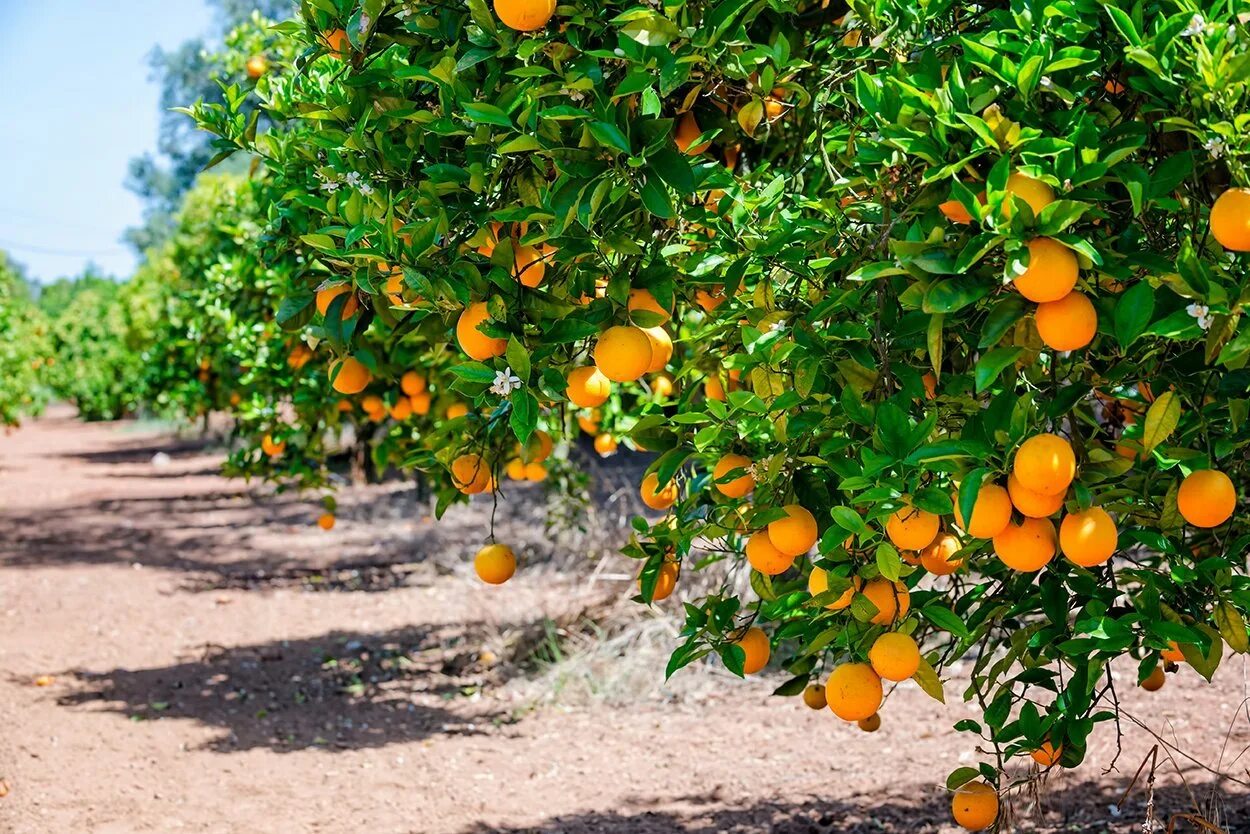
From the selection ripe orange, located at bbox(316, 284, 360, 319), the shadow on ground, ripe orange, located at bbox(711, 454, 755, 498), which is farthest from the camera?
the shadow on ground

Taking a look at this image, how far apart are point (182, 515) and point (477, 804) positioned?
376 inches

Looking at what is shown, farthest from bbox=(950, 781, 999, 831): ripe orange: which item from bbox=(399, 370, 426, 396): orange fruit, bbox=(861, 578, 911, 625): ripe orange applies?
bbox=(399, 370, 426, 396): orange fruit

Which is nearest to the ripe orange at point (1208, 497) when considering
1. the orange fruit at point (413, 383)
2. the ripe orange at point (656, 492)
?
the ripe orange at point (656, 492)

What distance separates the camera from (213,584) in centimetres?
881

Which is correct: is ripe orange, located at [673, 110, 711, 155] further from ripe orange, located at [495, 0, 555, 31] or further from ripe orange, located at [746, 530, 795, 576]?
ripe orange, located at [746, 530, 795, 576]

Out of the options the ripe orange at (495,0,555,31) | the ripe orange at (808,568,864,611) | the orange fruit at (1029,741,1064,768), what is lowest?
the orange fruit at (1029,741,1064,768)

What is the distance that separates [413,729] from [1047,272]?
4627 mm

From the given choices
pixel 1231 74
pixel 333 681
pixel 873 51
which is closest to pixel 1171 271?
pixel 1231 74

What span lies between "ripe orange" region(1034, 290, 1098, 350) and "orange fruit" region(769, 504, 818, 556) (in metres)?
0.60

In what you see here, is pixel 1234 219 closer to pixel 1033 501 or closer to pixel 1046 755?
pixel 1033 501

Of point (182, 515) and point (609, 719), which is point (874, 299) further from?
point (182, 515)

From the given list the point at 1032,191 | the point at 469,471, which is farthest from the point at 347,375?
the point at 1032,191

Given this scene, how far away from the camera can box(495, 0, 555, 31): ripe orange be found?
1.63 m

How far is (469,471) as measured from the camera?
228 cm
